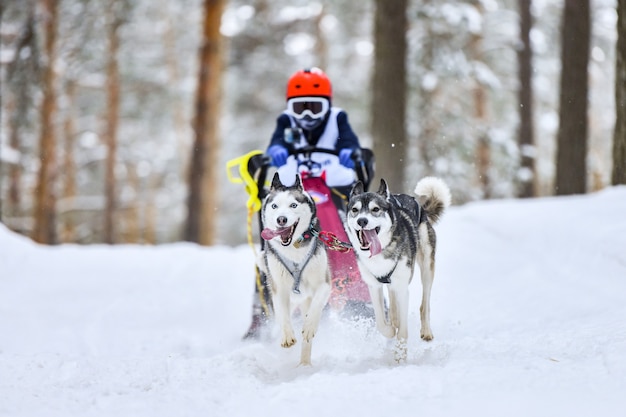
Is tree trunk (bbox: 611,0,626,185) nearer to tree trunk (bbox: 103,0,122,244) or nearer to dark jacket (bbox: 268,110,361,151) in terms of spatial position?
dark jacket (bbox: 268,110,361,151)

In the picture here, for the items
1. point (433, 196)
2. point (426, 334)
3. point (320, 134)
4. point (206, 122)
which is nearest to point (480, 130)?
point (206, 122)

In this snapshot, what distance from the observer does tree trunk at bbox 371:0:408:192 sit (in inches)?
366

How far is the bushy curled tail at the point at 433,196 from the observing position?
462cm

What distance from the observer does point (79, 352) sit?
17.4ft

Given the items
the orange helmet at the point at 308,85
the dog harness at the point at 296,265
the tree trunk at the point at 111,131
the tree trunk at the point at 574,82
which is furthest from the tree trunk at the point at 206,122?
the dog harness at the point at 296,265

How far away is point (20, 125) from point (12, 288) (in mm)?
7161

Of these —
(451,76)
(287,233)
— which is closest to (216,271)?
(287,233)

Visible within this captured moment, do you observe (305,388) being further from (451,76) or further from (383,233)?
(451,76)

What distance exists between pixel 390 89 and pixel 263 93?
10.8 meters

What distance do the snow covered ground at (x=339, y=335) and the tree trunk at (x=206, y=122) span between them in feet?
13.2

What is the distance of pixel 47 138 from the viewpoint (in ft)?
54.1

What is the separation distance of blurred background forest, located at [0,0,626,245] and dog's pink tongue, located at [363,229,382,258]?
15.9 feet

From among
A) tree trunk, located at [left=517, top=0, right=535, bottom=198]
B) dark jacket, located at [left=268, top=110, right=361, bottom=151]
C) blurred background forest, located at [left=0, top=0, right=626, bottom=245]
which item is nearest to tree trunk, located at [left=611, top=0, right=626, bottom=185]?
blurred background forest, located at [left=0, top=0, right=626, bottom=245]

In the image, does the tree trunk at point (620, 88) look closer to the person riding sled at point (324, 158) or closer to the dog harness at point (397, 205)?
the person riding sled at point (324, 158)
